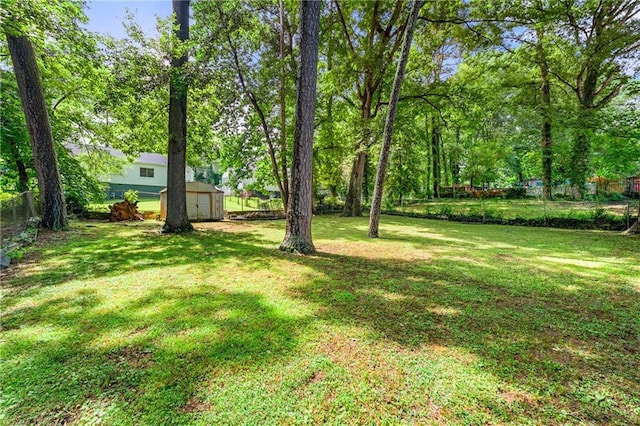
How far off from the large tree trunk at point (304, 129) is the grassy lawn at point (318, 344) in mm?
1424

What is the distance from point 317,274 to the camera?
444cm

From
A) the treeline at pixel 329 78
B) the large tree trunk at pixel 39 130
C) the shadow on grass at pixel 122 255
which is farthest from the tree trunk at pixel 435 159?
the large tree trunk at pixel 39 130

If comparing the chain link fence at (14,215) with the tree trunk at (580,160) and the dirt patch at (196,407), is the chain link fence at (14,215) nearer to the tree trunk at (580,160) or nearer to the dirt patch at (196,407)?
the dirt patch at (196,407)

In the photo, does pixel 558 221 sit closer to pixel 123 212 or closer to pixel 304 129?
pixel 304 129

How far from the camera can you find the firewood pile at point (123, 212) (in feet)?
40.9

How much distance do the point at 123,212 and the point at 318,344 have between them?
1404 centimetres

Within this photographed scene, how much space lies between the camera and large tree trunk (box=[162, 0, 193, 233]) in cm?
845

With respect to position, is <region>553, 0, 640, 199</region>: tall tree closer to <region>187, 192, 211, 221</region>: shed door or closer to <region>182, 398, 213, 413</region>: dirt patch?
<region>182, 398, 213, 413</region>: dirt patch

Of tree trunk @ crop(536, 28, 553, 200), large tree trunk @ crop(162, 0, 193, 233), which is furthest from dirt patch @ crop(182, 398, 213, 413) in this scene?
tree trunk @ crop(536, 28, 553, 200)

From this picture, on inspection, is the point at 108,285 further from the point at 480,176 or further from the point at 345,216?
the point at 480,176

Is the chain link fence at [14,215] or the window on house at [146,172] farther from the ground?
the window on house at [146,172]

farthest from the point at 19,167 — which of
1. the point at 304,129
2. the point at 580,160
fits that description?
the point at 580,160

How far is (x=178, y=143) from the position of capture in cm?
866

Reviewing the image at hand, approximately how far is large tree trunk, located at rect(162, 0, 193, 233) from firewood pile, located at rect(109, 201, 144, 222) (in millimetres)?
5617
